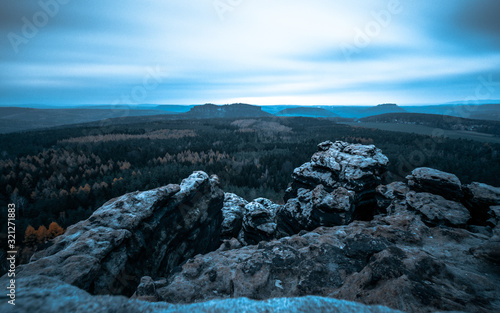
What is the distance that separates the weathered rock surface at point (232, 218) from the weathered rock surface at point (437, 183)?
36.1ft

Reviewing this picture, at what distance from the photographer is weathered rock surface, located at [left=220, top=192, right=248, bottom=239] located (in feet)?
45.7

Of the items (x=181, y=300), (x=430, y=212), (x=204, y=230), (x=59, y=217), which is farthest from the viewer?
(x=59, y=217)

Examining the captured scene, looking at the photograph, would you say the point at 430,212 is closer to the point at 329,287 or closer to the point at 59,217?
the point at 329,287

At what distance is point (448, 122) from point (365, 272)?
156 metres

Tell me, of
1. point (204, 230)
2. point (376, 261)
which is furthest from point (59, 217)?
point (376, 261)

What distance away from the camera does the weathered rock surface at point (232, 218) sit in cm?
1394

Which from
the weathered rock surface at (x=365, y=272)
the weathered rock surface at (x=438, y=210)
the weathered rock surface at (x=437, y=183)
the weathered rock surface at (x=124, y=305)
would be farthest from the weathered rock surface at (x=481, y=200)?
the weathered rock surface at (x=124, y=305)

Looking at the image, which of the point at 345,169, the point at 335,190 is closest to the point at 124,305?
the point at 335,190

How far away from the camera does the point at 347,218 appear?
30.9 feet

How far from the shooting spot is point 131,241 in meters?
6.93

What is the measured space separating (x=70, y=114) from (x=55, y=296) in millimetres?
242466

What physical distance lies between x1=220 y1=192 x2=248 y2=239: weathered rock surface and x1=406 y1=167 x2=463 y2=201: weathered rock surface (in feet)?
36.1

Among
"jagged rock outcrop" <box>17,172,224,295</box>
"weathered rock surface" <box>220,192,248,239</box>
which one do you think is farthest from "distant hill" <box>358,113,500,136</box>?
"jagged rock outcrop" <box>17,172,224,295</box>

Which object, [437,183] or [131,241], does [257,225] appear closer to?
[131,241]
